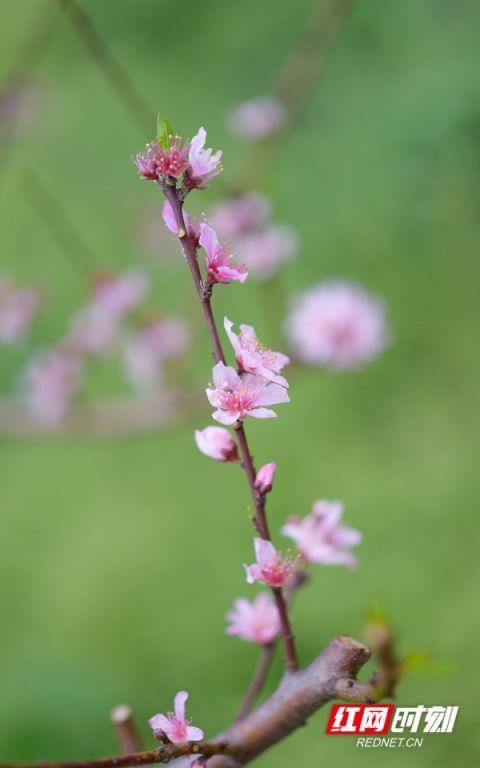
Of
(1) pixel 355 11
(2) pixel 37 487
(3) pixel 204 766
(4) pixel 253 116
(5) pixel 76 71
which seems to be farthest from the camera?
(5) pixel 76 71

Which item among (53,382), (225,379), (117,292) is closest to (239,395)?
(225,379)

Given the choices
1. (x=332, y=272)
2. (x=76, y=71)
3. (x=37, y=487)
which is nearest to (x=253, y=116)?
Result: (x=332, y=272)

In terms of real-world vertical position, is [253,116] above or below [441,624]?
above

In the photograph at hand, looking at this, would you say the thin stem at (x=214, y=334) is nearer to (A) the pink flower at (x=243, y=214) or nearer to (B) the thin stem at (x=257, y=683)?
(B) the thin stem at (x=257, y=683)

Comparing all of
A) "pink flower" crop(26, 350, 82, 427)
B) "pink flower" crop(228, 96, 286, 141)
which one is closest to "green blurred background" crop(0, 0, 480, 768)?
"pink flower" crop(26, 350, 82, 427)

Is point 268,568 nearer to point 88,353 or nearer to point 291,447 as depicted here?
point 88,353

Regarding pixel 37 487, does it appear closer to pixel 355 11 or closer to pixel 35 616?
pixel 35 616

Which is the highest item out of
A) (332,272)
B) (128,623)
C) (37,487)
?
(332,272)
